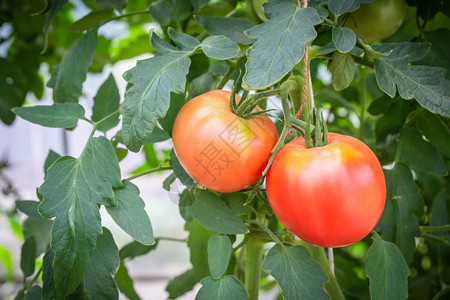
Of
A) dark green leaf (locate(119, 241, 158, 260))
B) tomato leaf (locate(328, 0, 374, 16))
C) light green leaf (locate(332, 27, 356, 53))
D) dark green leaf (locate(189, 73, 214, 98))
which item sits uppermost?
tomato leaf (locate(328, 0, 374, 16))

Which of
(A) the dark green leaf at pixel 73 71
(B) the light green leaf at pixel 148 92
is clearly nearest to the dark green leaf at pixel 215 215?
(B) the light green leaf at pixel 148 92

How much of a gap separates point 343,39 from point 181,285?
0.46 metres

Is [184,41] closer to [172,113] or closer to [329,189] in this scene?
[172,113]

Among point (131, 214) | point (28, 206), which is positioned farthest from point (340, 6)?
point (28, 206)

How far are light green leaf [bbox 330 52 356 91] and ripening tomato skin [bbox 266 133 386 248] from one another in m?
0.09

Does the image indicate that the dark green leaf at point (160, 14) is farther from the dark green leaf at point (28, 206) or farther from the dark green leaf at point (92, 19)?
the dark green leaf at point (28, 206)

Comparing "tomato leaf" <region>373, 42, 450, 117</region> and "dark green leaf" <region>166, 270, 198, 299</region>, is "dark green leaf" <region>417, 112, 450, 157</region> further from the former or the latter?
"dark green leaf" <region>166, 270, 198, 299</region>

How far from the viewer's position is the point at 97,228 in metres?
0.40

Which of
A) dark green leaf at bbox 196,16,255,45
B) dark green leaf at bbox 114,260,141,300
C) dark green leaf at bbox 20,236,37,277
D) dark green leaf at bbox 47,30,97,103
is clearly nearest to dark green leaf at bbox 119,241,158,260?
dark green leaf at bbox 114,260,141,300

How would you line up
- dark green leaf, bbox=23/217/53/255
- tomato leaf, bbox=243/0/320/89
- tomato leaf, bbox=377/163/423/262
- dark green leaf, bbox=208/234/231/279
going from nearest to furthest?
tomato leaf, bbox=243/0/320/89
dark green leaf, bbox=208/234/231/279
tomato leaf, bbox=377/163/423/262
dark green leaf, bbox=23/217/53/255

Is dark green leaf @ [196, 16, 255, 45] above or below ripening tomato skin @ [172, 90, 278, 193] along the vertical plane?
above

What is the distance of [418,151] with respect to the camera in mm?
547

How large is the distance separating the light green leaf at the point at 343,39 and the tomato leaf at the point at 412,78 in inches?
2.0

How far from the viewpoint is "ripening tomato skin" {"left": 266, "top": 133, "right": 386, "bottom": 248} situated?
341 millimetres
